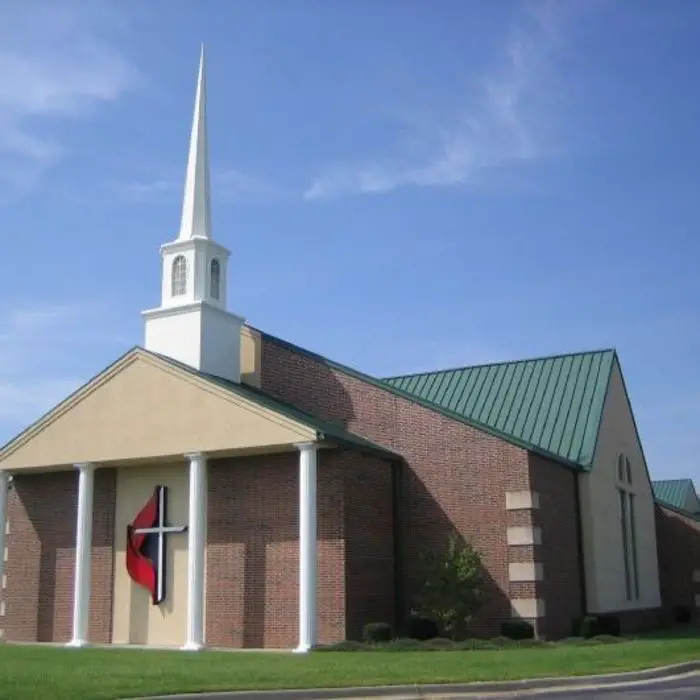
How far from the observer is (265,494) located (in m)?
27.7

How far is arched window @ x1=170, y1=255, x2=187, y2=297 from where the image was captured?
31.7 metres

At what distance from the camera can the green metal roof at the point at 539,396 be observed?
31.8 metres

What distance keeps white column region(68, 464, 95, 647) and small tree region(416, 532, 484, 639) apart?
9.51 m

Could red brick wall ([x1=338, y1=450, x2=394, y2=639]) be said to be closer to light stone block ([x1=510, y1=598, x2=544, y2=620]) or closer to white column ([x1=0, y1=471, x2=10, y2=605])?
light stone block ([x1=510, y1=598, x2=544, y2=620])

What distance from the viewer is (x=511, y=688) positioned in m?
16.4

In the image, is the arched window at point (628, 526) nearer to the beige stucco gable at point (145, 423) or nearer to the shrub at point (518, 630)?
the shrub at point (518, 630)

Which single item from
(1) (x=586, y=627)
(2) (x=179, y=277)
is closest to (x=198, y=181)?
(2) (x=179, y=277)

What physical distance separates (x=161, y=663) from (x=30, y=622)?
12.5m

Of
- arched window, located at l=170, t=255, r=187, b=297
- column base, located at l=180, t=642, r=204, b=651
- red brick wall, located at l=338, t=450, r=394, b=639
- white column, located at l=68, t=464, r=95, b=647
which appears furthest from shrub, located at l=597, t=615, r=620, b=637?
A: arched window, located at l=170, t=255, r=187, b=297

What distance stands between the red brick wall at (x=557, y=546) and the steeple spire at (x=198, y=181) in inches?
496

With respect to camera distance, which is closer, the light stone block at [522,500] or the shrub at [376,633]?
the shrub at [376,633]

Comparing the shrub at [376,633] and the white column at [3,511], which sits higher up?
the white column at [3,511]

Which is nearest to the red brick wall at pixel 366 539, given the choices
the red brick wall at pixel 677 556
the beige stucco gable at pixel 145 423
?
the beige stucco gable at pixel 145 423

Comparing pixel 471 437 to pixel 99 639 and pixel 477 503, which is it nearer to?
pixel 477 503
